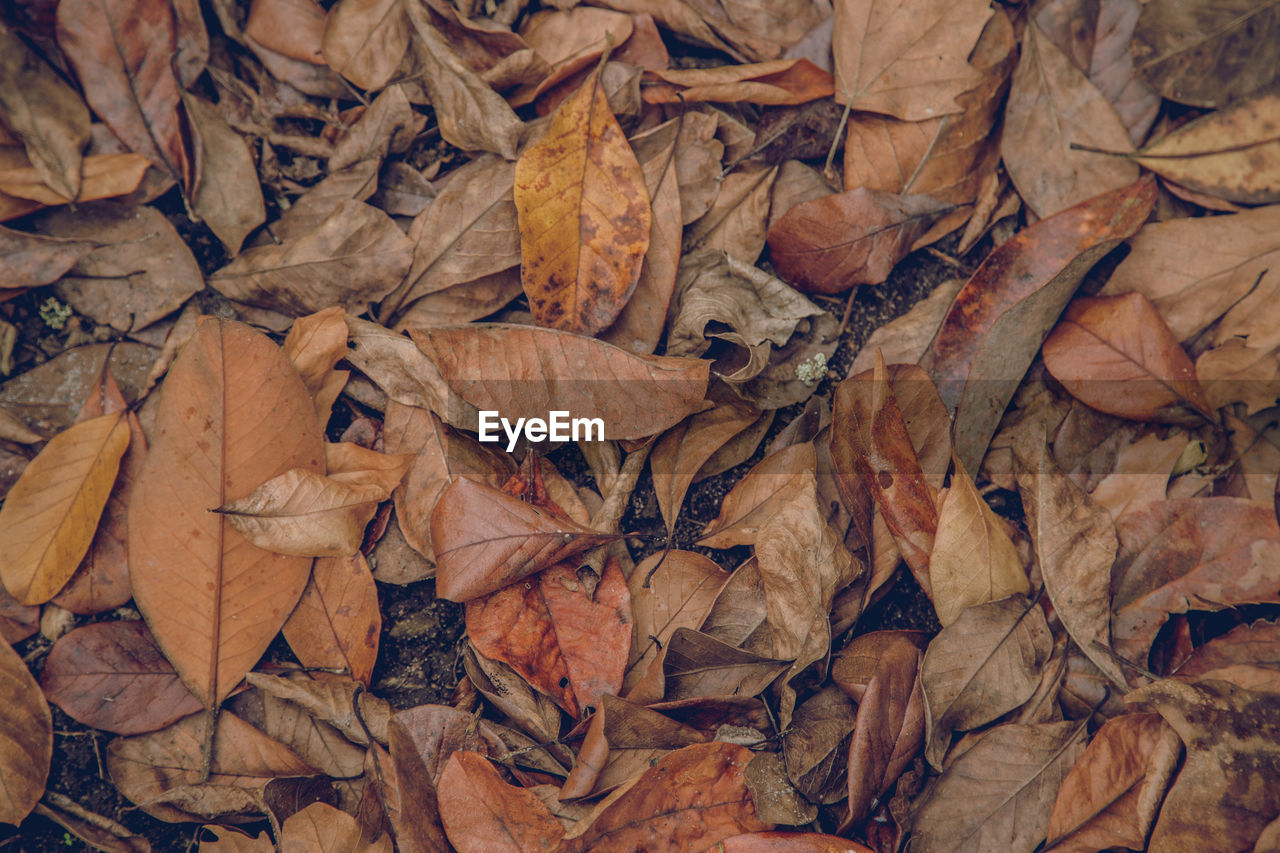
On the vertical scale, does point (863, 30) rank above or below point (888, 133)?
above

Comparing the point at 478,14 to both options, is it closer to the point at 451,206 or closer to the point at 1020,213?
the point at 451,206

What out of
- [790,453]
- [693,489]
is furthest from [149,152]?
[790,453]

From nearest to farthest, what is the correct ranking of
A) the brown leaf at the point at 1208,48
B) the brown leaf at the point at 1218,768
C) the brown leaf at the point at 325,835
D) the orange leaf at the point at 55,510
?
the brown leaf at the point at 1218,768 → the brown leaf at the point at 325,835 → the orange leaf at the point at 55,510 → the brown leaf at the point at 1208,48

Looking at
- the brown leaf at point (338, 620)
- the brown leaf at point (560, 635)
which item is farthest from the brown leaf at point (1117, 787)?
the brown leaf at point (338, 620)

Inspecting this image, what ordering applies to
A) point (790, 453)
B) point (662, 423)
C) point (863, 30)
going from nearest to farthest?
point (662, 423), point (790, 453), point (863, 30)

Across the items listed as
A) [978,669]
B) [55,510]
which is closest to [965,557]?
[978,669]

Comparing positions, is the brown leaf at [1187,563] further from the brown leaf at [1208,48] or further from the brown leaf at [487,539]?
the brown leaf at [487,539]

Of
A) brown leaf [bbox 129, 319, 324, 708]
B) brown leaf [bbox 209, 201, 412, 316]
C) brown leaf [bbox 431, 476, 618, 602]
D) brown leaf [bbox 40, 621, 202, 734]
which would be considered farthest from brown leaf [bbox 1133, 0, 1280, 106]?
brown leaf [bbox 40, 621, 202, 734]
